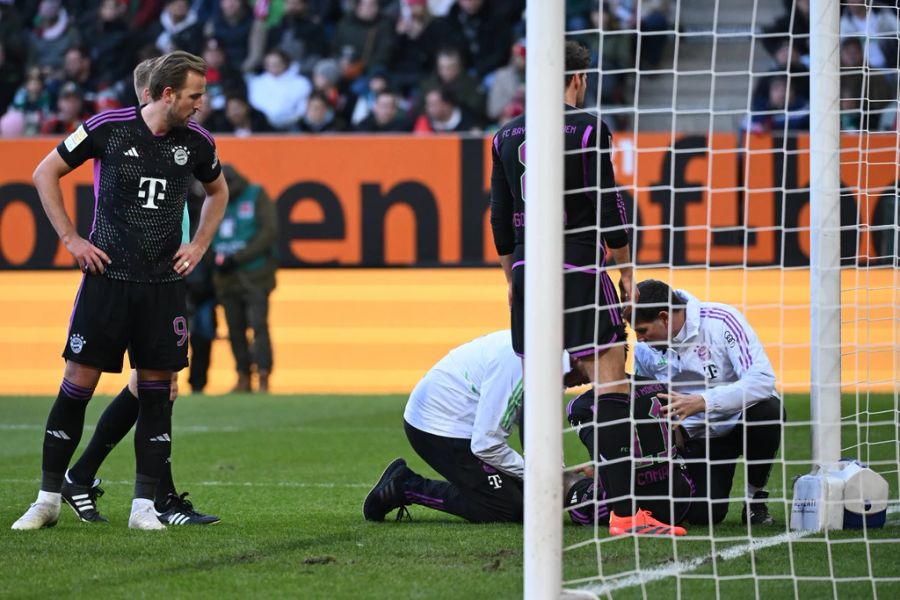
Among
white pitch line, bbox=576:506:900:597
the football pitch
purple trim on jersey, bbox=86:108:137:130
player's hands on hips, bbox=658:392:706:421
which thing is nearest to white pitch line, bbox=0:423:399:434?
the football pitch

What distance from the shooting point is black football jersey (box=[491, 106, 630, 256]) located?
5520 millimetres

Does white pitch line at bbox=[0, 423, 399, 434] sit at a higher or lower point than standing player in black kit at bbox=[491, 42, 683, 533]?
lower

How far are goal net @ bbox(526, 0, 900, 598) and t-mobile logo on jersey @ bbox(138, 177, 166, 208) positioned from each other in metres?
1.99

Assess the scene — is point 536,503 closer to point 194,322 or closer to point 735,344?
point 735,344

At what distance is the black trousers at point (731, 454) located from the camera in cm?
621

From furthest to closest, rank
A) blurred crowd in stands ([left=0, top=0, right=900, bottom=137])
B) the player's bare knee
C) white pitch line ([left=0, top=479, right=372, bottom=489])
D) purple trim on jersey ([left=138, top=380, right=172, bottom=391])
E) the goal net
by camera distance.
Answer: blurred crowd in stands ([left=0, top=0, right=900, bottom=137]) → white pitch line ([left=0, top=479, right=372, bottom=489]) → purple trim on jersey ([left=138, top=380, right=172, bottom=391]) → the player's bare knee → the goal net

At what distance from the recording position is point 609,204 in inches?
218

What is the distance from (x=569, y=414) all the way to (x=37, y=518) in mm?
2374

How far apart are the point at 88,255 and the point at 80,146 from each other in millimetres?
465

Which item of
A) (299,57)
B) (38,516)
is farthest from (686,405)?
(299,57)

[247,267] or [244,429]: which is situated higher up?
[247,267]

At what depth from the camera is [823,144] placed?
594 centimetres

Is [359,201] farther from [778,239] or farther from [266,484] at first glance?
[266,484]

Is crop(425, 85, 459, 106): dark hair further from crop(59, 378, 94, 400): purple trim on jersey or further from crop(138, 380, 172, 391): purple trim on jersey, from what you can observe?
crop(59, 378, 94, 400): purple trim on jersey
